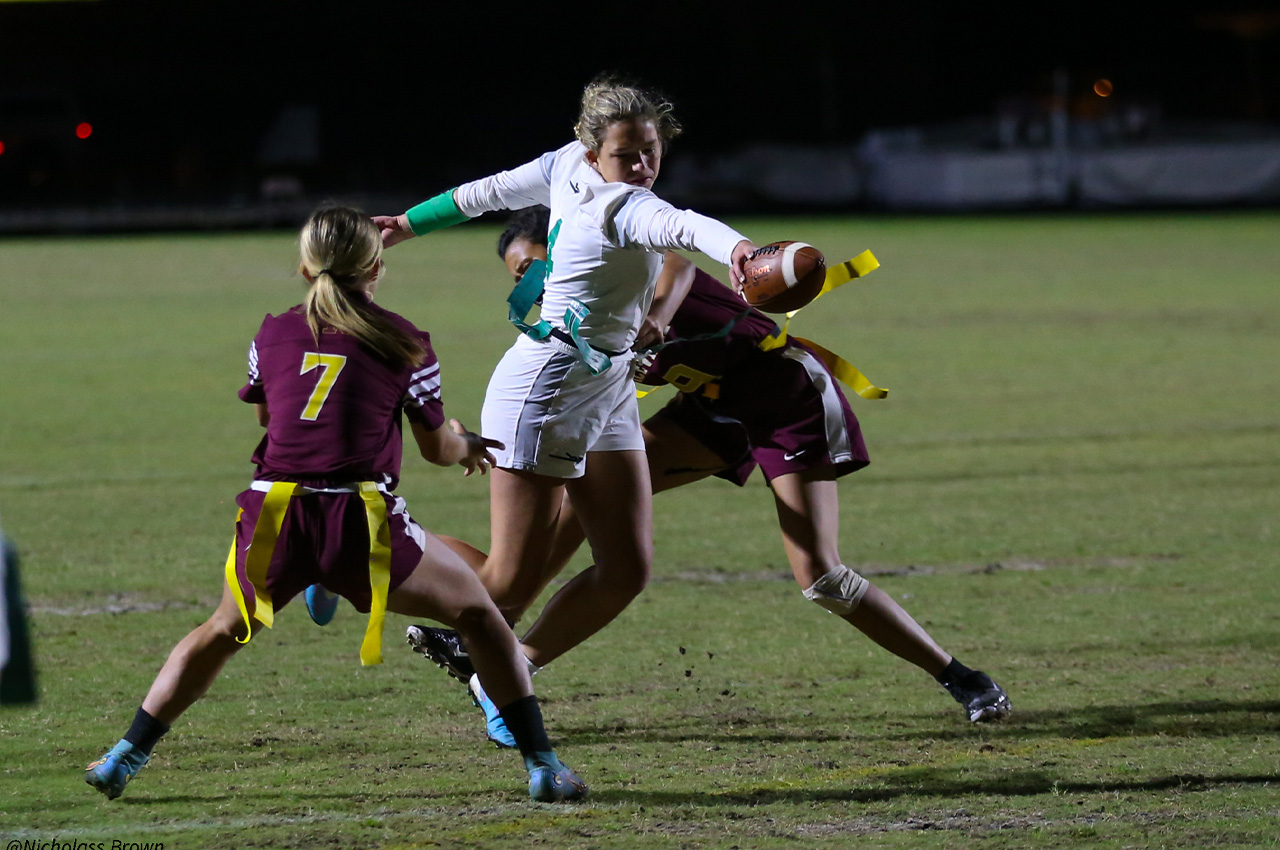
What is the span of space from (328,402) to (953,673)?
2.18m

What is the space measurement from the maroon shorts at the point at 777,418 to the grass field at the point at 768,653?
0.76 m

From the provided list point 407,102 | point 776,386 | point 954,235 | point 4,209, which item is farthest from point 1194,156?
point 776,386

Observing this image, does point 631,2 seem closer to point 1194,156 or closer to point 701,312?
point 1194,156

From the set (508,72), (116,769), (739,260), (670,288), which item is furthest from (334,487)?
(508,72)

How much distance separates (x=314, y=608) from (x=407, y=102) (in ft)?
149

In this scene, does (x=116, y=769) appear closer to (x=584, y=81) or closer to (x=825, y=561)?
(x=825, y=561)

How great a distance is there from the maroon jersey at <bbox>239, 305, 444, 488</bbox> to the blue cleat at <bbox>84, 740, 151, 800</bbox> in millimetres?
789

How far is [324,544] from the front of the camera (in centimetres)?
417

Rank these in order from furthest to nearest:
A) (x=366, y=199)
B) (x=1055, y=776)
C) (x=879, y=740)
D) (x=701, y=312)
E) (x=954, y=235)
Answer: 1. (x=366, y=199)
2. (x=954, y=235)
3. (x=701, y=312)
4. (x=879, y=740)
5. (x=1055, y=776)

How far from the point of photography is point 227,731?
5004 mm

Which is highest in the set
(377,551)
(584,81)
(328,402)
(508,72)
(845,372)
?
(508,72)

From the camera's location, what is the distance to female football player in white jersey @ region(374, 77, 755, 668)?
4.69 m

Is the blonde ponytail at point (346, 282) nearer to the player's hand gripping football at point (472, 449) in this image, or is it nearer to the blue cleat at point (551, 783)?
the player's hand gripping football at point (472, 449)

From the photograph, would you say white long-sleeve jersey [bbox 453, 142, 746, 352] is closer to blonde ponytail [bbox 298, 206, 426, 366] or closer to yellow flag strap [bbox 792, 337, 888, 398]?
blonde ponytail [bbox 298, 206, 426, 366]
